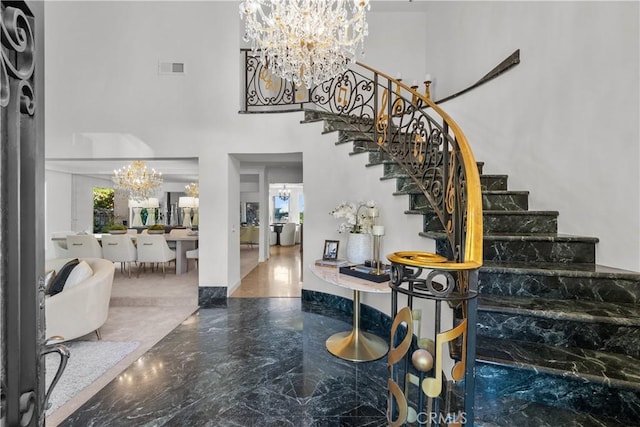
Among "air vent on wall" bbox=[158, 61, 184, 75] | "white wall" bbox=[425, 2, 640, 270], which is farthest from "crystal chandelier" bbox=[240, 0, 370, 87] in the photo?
"air vent on wall" bbox=[158, 61, 184, 75]

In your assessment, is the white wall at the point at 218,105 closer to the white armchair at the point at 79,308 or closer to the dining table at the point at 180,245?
the white armchair at the point at 79,308

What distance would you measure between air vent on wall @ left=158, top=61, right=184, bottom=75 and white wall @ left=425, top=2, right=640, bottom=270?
13.6ft

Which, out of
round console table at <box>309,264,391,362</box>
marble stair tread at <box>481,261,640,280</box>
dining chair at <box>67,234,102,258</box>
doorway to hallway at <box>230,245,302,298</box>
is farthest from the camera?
dining chair at <box>67,234,102,258</box>

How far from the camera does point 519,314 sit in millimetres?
1555

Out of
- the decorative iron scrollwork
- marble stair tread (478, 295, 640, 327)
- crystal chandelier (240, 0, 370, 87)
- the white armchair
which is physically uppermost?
crystal chandelier (240, 0, 370, 87)

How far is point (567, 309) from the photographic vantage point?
155cm

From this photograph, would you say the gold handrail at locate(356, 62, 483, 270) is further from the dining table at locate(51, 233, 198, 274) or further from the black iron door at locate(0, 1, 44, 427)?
the dining table at locate(51, 233, 198, 274)

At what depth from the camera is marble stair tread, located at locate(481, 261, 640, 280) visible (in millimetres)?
1705

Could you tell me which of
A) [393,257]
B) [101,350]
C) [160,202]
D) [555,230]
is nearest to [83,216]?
[160,202]

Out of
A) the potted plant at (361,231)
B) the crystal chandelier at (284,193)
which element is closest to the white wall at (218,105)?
the potted plant at (361,231)

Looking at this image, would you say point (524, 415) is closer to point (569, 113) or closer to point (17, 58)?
point (17, 58)

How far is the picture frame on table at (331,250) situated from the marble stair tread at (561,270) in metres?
1.91

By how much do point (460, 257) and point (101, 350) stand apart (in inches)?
139

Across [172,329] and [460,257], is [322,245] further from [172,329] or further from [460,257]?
[460,257]
